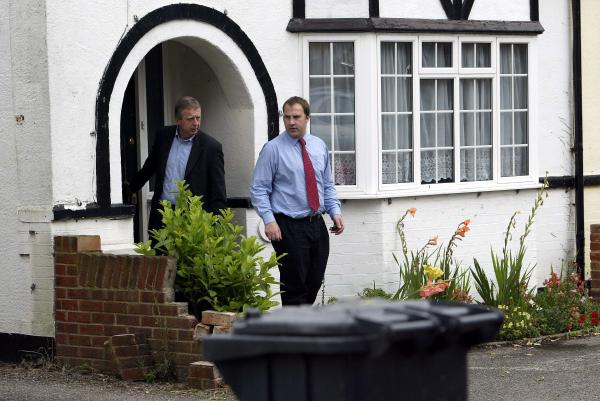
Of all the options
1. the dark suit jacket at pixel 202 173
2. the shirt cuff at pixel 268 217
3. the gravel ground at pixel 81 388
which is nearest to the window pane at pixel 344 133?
the dark suit jacket at pixel 202 173

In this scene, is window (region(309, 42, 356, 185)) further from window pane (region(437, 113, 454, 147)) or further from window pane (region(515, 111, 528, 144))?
window pane (region(515, 111, 528, 144))

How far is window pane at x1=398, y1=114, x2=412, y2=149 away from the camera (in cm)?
1261

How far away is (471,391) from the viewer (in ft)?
29.8

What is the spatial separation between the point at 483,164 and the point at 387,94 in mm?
1443

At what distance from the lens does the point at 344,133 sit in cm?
1236

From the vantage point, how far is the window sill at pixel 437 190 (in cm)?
1223

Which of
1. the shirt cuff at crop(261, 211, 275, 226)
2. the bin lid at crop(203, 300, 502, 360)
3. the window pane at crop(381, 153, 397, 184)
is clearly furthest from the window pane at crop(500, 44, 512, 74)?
the bin lid at crop(203, 300, 502, 360)

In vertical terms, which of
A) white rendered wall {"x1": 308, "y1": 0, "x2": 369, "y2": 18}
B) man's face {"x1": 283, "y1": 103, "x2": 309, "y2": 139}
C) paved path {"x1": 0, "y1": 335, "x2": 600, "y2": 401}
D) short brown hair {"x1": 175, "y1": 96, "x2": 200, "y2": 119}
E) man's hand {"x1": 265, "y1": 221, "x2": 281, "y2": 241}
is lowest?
paved path {"x1": 0, "y1": 335, "x2": 600, "y2": 401}

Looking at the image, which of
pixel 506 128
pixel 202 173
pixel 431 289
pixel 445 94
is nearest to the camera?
pixel 202 173

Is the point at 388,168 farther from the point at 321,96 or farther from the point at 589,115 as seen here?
the point at 589,115

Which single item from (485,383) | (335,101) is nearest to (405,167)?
(335,101)

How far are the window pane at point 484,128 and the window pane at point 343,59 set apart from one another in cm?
165

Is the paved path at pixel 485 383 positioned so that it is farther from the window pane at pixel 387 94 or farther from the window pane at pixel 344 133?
the window pane at pixel 387 94

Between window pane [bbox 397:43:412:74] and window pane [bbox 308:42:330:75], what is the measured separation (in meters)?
0.74
